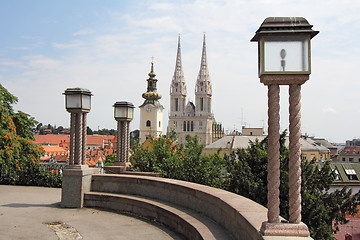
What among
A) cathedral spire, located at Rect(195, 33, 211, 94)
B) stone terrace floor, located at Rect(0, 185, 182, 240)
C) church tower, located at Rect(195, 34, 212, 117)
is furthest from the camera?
church tower, located at Rect(195, 34, 212, 117)

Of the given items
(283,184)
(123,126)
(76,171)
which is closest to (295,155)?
(76,171)

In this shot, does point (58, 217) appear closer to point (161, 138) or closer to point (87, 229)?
point (87, 229)

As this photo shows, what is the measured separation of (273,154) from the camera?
4715 millimetres

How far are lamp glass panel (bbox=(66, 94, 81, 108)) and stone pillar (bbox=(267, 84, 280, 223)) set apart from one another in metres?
6.76

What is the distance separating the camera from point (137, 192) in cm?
999

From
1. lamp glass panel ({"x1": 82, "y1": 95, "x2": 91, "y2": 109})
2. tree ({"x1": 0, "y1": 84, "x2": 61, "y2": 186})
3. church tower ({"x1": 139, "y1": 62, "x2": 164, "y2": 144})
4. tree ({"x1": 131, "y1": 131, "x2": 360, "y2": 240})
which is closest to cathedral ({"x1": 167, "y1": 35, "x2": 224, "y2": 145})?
church tower ({"x1": 139, "y1": 62, "x2": 164, "y2": 144})

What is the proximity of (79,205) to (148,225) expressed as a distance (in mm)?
2766

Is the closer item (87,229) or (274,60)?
(274,60)

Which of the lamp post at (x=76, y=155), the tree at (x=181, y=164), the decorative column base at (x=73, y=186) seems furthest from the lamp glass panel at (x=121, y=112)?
the decorative column base at (x=73, y=186)

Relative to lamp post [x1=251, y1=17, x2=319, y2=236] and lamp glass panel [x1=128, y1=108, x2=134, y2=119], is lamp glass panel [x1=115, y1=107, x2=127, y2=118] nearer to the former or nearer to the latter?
lamp glass panel [x1=128, y1=108, x2=134, y2=119]

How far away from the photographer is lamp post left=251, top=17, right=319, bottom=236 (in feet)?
15.4

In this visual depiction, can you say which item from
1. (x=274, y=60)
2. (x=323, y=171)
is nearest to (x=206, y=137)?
(x=323, y=171)

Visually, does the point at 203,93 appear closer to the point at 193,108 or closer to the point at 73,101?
the point at 193,108

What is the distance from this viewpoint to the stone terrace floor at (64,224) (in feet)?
24.3
